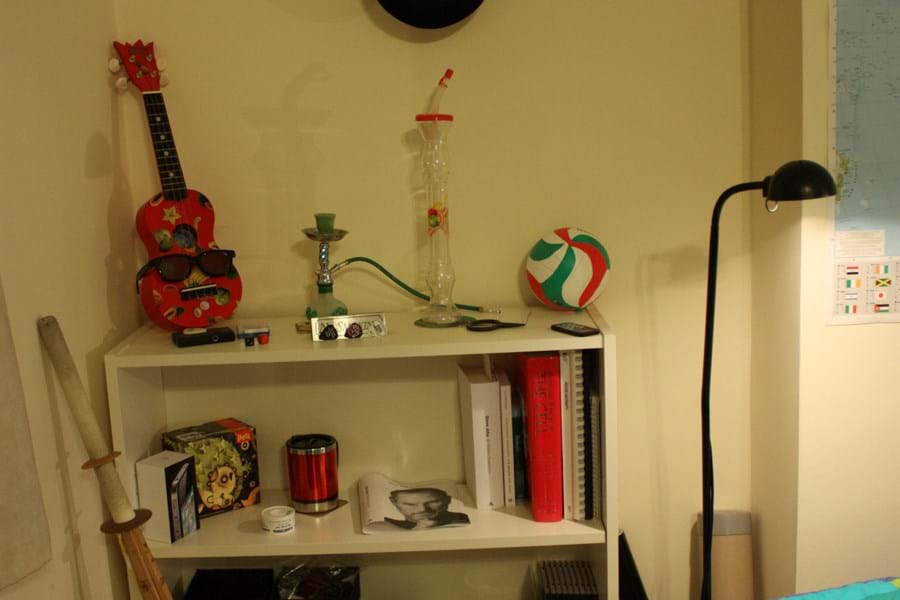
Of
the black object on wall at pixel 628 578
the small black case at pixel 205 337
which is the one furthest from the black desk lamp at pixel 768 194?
the small black case at pixel 205 337

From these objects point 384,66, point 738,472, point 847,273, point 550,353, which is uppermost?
point 384,66

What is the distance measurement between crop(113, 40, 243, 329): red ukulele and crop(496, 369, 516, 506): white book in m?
0.56

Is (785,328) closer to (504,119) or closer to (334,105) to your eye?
(504,119)

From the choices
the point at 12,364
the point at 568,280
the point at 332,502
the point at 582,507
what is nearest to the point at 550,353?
the point at 568,280

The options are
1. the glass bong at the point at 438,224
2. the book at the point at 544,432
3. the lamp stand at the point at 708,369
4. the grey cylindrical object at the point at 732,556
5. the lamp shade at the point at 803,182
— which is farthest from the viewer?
the grey cylindrical object at the point at 732,556

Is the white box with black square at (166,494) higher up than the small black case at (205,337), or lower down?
lower down

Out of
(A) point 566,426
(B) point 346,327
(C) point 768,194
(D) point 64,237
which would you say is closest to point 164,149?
(D) point 64,237

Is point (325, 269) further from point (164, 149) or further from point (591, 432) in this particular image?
→ point (591, 432)

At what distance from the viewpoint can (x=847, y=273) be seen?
5.09 ft

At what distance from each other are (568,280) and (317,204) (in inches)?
21.7

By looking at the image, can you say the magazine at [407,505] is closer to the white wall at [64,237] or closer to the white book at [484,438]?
the white book at [484,438]

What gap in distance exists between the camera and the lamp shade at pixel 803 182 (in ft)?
4.19

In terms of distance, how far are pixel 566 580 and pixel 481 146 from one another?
920 mm

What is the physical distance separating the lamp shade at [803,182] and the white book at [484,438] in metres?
0.64
